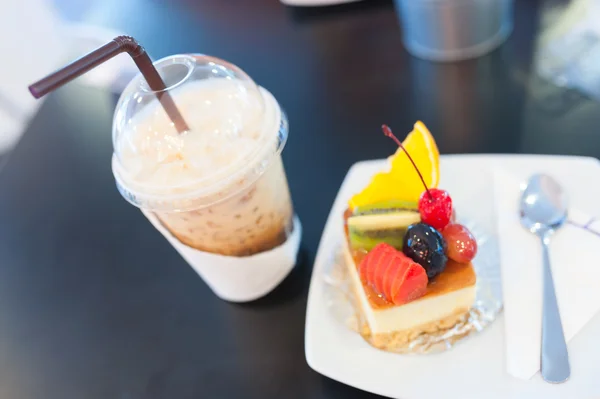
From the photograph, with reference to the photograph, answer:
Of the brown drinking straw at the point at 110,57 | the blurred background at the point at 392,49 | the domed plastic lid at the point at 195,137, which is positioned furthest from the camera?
the blurred background at the point at 392,49

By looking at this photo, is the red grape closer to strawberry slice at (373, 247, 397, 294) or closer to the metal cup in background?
strawberry slice at (373, 247, 397, 294)

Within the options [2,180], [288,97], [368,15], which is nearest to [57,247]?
[2,180]

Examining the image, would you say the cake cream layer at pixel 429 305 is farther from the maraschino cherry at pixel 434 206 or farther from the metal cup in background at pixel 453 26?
the metal cup in background at pixel 453 26

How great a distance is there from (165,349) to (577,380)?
0.57 meters

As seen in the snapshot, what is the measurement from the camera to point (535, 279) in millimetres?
811

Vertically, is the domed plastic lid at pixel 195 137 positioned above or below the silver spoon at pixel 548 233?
above

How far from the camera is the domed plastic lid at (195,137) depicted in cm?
Result: 75

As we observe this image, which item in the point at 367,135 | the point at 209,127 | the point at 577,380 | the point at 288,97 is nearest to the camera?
the point at 577,380

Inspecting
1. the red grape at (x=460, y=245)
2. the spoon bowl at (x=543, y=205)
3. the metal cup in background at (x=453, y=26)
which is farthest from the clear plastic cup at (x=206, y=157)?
the metal cup in background at (x=453, y=26)

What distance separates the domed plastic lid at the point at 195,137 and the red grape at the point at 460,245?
0.86 feet

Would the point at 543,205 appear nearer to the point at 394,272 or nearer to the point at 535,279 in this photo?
the point at 535,279

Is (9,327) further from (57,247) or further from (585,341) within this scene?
(585,341)

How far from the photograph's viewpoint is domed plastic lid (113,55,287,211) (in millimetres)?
754

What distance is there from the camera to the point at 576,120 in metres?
1.05
